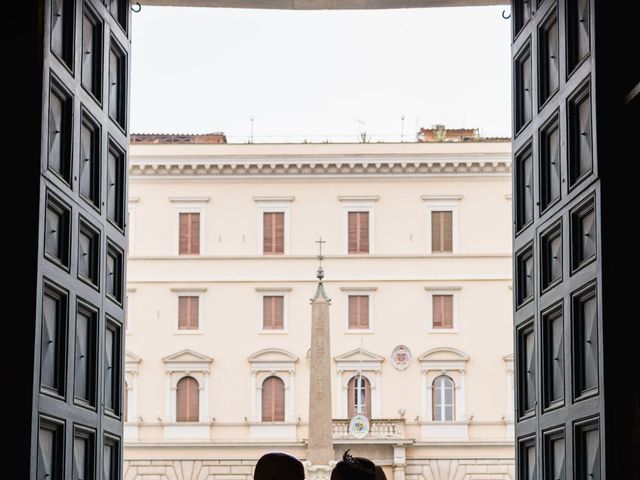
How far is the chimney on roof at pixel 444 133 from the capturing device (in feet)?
141

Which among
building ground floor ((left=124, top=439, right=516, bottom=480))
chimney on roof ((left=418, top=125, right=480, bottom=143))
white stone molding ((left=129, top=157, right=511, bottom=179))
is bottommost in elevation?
building ground floor ((left=124, top=439, right=516, bottom=480))

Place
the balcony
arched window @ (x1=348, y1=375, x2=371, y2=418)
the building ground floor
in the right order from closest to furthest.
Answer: the balcony < the building ground floor < arched window @ (x1=348, y1=375, x2=371, y2=418)

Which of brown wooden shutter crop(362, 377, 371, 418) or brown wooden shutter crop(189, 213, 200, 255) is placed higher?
brown wooden shutter crop(189, 213, 200, 255)

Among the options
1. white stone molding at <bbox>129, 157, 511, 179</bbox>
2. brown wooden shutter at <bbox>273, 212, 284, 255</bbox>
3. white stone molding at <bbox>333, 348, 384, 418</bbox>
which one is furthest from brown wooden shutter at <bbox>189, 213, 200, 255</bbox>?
white stone molding at <bbox>333, 348, 384, 418</bbox>

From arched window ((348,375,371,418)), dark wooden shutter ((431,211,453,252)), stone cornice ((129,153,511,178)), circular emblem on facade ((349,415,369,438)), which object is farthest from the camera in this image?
dark wooden shutter ((431,211,453,252))

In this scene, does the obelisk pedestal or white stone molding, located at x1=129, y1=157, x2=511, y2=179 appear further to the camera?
white stone molding, located at x1=129, y1=157, x2=511, y2=179

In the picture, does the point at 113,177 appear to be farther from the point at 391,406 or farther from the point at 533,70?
the point at 391,406

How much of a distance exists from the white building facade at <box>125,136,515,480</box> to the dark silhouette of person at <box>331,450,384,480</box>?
1359 inches

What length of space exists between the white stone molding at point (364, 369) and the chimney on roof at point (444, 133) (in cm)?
735

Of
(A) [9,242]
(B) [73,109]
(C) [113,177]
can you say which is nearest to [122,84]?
(C) [113,177]

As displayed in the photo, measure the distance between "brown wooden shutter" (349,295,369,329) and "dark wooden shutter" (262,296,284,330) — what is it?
2016 mm

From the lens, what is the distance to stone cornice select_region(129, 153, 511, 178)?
1598 inches

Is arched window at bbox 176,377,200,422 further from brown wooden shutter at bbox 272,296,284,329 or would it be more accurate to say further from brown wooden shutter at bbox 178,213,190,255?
brown wooden shutter at bbox 178,213,190,255

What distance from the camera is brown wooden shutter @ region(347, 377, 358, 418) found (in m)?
39.6
